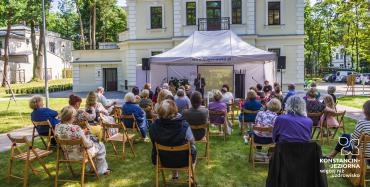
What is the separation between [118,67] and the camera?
26.9 m

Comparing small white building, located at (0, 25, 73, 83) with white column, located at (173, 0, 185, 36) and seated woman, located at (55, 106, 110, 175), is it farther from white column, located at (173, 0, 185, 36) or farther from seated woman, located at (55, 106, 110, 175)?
seated woman, located at (55, 106, 110, 175)

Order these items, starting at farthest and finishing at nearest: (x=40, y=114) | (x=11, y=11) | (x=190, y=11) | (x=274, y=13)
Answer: (x=11, y=11), (x=190, y=11), (x=274, y=13), (x=40, y=114)

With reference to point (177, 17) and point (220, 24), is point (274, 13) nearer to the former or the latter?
point (220, 24)

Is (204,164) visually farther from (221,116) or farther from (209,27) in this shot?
(209,27)

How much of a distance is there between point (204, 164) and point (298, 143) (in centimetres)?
269

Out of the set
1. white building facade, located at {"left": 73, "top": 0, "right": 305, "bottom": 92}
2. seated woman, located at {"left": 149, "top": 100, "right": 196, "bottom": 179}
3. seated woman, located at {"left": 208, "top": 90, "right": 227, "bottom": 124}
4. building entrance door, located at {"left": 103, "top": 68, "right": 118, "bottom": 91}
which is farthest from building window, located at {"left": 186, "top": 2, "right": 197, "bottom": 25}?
seated woman, located at {"left": 149, "top": 100, "right": 196, "bottom": 179}

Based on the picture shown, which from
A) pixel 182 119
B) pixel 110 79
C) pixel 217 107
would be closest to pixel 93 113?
pixel 217 107

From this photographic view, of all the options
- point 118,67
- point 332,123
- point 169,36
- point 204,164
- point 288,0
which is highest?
point 288,0

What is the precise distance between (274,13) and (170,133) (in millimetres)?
20140

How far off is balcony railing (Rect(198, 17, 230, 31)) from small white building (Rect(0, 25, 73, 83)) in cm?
2733

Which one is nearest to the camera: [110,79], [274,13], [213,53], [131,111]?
[131,111]

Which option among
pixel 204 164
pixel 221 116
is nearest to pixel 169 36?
pixel 221 116

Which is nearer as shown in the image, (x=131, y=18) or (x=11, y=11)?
(x=131, y=18)

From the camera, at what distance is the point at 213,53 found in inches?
513
